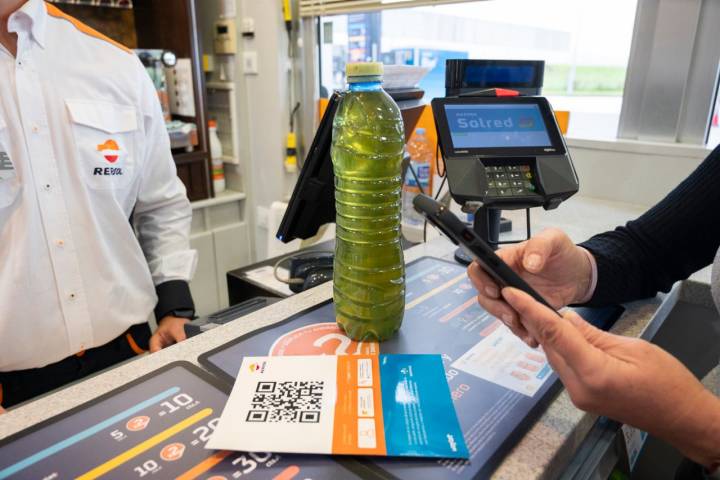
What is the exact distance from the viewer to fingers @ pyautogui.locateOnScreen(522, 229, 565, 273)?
28.0 inches

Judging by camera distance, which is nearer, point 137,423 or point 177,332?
point 137,423

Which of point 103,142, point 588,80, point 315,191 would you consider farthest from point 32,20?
point 588,80

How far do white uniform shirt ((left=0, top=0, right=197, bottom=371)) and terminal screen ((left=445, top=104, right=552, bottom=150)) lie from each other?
0.74 m

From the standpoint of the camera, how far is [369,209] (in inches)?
29.3

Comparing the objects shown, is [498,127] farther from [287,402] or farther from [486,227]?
[287,402]

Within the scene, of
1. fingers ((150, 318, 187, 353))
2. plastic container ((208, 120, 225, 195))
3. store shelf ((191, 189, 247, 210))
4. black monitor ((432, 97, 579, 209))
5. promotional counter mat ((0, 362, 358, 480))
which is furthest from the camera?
plastic container ((208, 120, 225, 195))

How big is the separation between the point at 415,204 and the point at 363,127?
0.22 meters

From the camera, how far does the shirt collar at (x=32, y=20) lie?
0.98 meters

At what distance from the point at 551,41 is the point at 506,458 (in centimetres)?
182

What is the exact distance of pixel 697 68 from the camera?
1619mm

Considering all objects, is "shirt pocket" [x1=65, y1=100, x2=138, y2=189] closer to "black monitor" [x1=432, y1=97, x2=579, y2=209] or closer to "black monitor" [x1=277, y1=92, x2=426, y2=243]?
"black monitor" [x1=277, y1=92, x2=426, y2=243]

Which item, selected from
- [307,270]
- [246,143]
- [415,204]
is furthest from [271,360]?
[246,143]

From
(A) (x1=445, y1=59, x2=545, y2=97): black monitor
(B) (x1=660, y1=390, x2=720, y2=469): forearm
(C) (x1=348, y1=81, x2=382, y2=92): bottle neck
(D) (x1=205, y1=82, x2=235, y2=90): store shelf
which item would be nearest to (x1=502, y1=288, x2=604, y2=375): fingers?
(B) (x1=660, y1=390, x2=720, y2=469): forearm

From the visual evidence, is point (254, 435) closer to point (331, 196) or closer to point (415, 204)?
point (415, 204)
